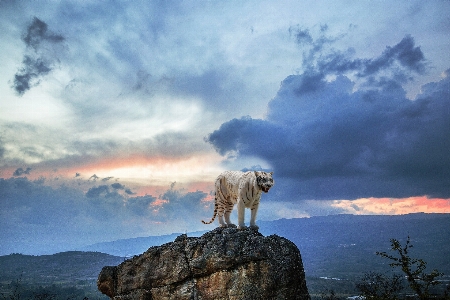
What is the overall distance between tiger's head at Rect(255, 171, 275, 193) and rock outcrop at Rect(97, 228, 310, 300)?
237cm

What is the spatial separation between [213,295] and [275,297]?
2.55m

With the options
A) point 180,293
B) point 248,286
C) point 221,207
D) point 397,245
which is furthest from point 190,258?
point 397,245

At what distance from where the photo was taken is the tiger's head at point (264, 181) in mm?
17703

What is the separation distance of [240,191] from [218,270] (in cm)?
460

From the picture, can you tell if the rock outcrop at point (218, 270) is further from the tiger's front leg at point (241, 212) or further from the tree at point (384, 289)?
the tree at point (384, 289)

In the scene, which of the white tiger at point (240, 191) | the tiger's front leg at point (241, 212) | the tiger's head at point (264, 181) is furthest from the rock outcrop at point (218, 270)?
the tiger's head at point (264, 181)

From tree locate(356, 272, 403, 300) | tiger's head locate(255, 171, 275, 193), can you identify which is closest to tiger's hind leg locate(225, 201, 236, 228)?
tiger's head locate(255, 171, 275, 193)

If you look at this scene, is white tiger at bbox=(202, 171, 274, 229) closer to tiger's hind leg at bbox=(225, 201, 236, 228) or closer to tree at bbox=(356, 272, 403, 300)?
tiger's hind leg at bbox=(225, 201, 236, 228)

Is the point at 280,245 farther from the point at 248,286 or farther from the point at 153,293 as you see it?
the point at 153,293

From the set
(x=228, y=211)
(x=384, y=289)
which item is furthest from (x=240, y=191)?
(x=384, y=289)

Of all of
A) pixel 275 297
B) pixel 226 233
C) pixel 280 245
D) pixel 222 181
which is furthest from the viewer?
pixel 222 181

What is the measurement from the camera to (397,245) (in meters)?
21.4

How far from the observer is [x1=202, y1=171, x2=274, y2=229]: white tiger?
58.8 ft

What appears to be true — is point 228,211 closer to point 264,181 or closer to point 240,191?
point 240,191
